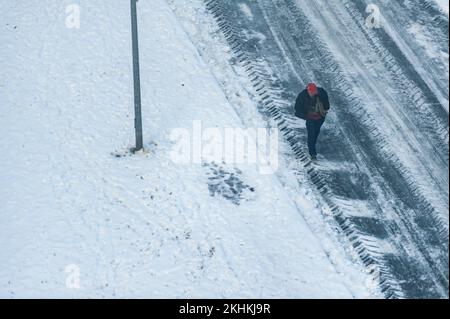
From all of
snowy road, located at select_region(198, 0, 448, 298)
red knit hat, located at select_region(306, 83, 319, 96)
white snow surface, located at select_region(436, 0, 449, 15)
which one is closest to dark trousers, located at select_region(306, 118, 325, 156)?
snowy road, located at select_region(198, 0, 448, 298)

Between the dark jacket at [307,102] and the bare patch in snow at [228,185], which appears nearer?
the dark jacket at [307,102]

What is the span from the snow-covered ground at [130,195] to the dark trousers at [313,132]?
59 cm

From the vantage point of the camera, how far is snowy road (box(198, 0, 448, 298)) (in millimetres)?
10789

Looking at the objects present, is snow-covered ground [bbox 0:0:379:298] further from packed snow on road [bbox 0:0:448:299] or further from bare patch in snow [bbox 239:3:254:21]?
bare patch in snow [bbox 239:3:254:21]

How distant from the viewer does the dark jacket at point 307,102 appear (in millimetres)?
11250

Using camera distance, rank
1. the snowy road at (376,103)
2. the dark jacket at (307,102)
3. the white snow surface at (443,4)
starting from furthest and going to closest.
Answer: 1. the white snow surface at (443,4)
2. the dark jacket at (307,102)
3. the snowy road at (376,103)

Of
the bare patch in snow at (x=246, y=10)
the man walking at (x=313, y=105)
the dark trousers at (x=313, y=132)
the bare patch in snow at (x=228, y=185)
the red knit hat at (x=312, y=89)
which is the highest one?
the red knit hat at (x=312, y=89)

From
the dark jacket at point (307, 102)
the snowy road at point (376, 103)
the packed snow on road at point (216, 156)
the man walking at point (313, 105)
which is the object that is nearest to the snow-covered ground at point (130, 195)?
the packed snow on road at point (216, 156)

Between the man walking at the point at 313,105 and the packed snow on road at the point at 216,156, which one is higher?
the man walking at the point at 313,105

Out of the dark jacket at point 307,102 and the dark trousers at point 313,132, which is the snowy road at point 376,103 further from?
the dark jacket at point 307,102

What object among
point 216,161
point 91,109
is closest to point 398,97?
point 216,161

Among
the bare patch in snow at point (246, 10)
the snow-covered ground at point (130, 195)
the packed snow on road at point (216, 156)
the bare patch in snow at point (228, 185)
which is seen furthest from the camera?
the bare patch in snow at point (246, 10)

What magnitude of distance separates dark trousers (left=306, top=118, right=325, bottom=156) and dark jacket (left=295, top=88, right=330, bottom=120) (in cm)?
20
